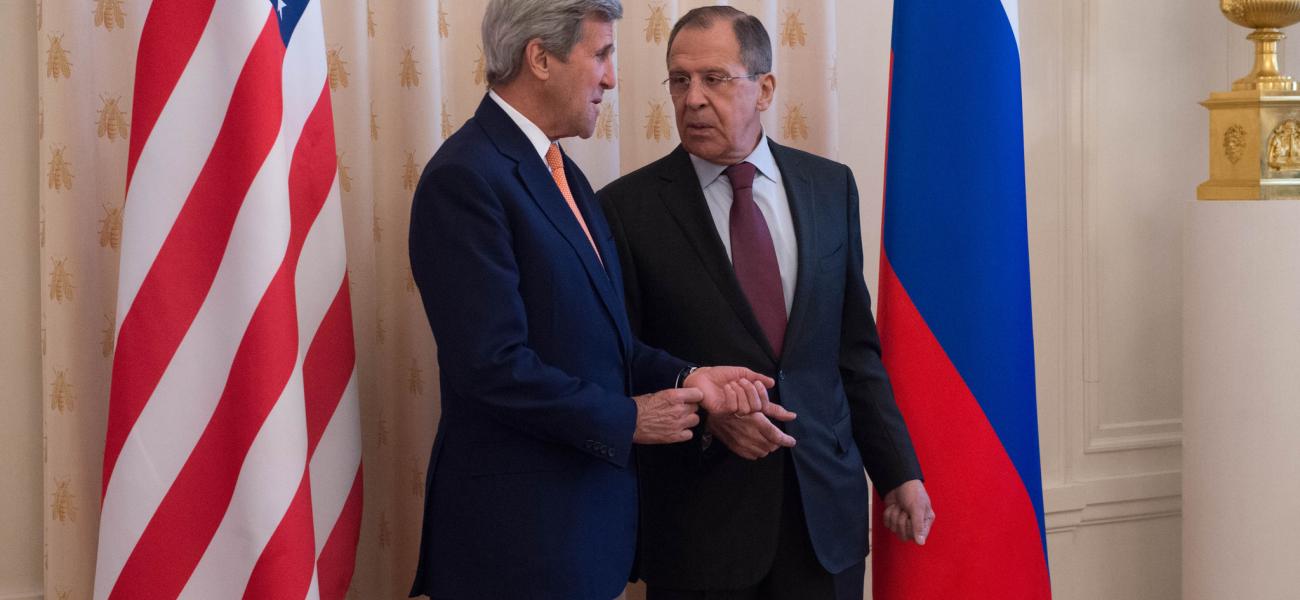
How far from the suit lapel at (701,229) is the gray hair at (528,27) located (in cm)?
41

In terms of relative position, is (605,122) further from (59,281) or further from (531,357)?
(59,281)

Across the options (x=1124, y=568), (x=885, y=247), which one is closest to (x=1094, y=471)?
(x=1124, y=568)

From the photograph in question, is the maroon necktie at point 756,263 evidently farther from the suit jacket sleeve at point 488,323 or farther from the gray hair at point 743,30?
the suit jacket sleeve at point 488,323

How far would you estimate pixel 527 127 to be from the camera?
6.87ft

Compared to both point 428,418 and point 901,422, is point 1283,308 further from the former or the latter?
point 428,418

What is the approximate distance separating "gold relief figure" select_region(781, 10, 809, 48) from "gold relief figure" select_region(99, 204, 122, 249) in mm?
1629

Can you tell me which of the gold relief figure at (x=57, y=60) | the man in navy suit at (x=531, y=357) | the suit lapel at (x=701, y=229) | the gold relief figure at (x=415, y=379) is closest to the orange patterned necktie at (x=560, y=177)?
the man in navy suit at (x=531, y=357)

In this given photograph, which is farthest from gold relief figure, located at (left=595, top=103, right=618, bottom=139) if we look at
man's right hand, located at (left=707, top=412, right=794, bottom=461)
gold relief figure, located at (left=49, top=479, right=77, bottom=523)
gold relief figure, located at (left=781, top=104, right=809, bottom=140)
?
gold relief figure, located at (left=49, top=479, right=77, bottom=523)

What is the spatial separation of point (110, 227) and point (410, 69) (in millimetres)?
721

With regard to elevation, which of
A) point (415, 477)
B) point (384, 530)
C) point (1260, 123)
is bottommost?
point (384, 530)

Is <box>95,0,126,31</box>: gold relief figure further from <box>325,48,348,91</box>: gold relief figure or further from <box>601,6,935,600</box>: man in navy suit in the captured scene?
<box>601,6,935,600</box>: man in navy suit

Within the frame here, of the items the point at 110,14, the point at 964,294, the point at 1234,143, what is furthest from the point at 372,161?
the point at 1234,143

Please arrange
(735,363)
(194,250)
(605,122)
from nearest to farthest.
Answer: (194,250), (735,363), (605,122)

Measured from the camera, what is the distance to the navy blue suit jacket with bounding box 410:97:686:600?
189 cm
